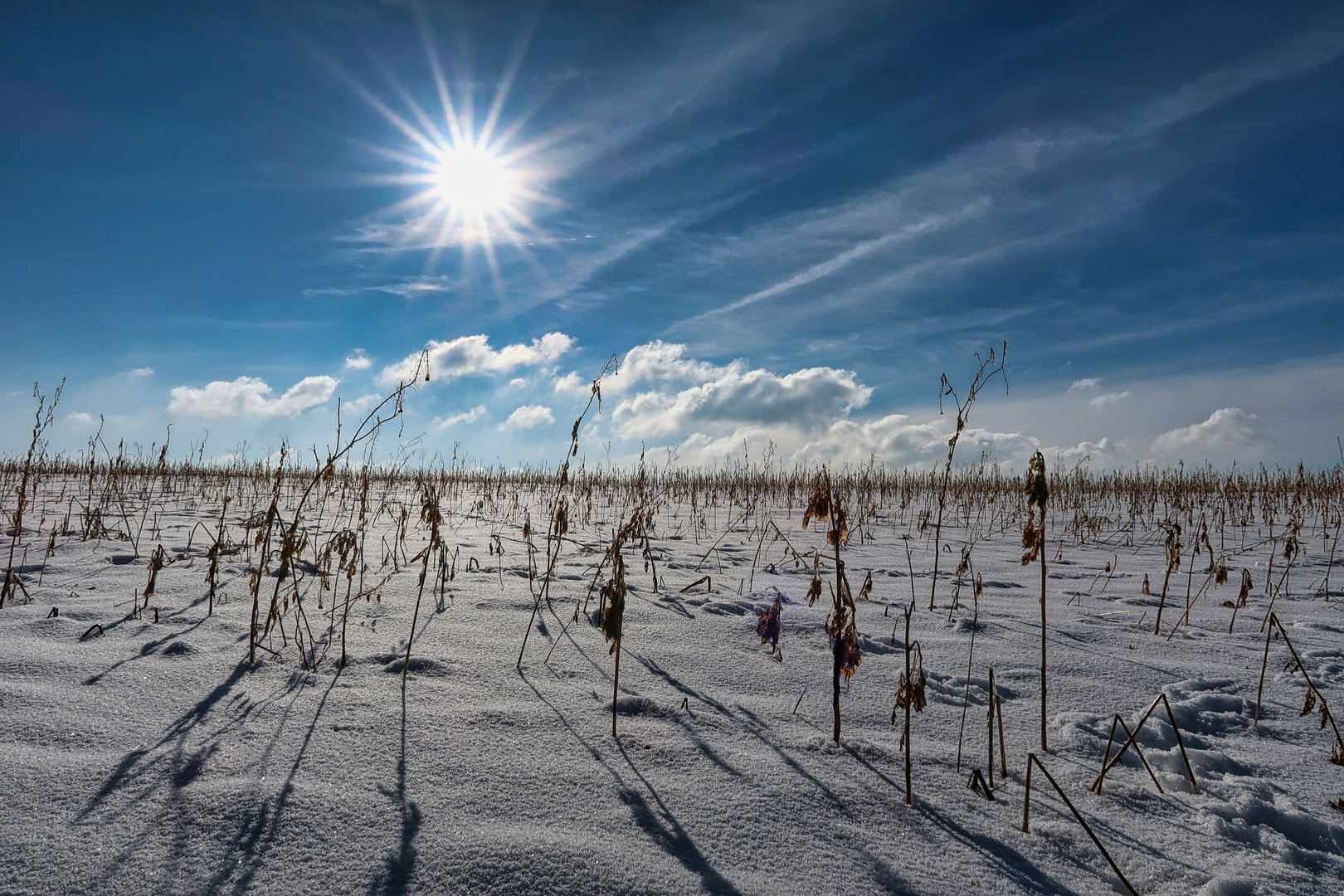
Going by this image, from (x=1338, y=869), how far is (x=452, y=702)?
198 cm

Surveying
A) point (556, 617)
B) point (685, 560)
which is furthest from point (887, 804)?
point (685, 560)

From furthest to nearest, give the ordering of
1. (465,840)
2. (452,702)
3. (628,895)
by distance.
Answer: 1. (452,702)
2. (465,840)
3. (628,895)

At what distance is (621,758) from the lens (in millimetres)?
1486

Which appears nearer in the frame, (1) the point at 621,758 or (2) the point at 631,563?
(1) the point at 621,758

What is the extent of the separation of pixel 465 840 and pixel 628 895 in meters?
0.33

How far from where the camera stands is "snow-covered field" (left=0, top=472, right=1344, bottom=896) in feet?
3.67

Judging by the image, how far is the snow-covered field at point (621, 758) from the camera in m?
1.12

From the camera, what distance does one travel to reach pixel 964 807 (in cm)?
136

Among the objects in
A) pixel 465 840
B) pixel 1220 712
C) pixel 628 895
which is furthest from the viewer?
pixel 1220 712

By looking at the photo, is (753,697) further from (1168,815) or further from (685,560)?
(685,560)

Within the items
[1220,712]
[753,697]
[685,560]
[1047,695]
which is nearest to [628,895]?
[753,697]

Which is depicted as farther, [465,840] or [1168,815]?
[1168,815]

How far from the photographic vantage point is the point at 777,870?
3.72 feet

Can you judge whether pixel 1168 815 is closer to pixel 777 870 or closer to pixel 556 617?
pixel 777 870
